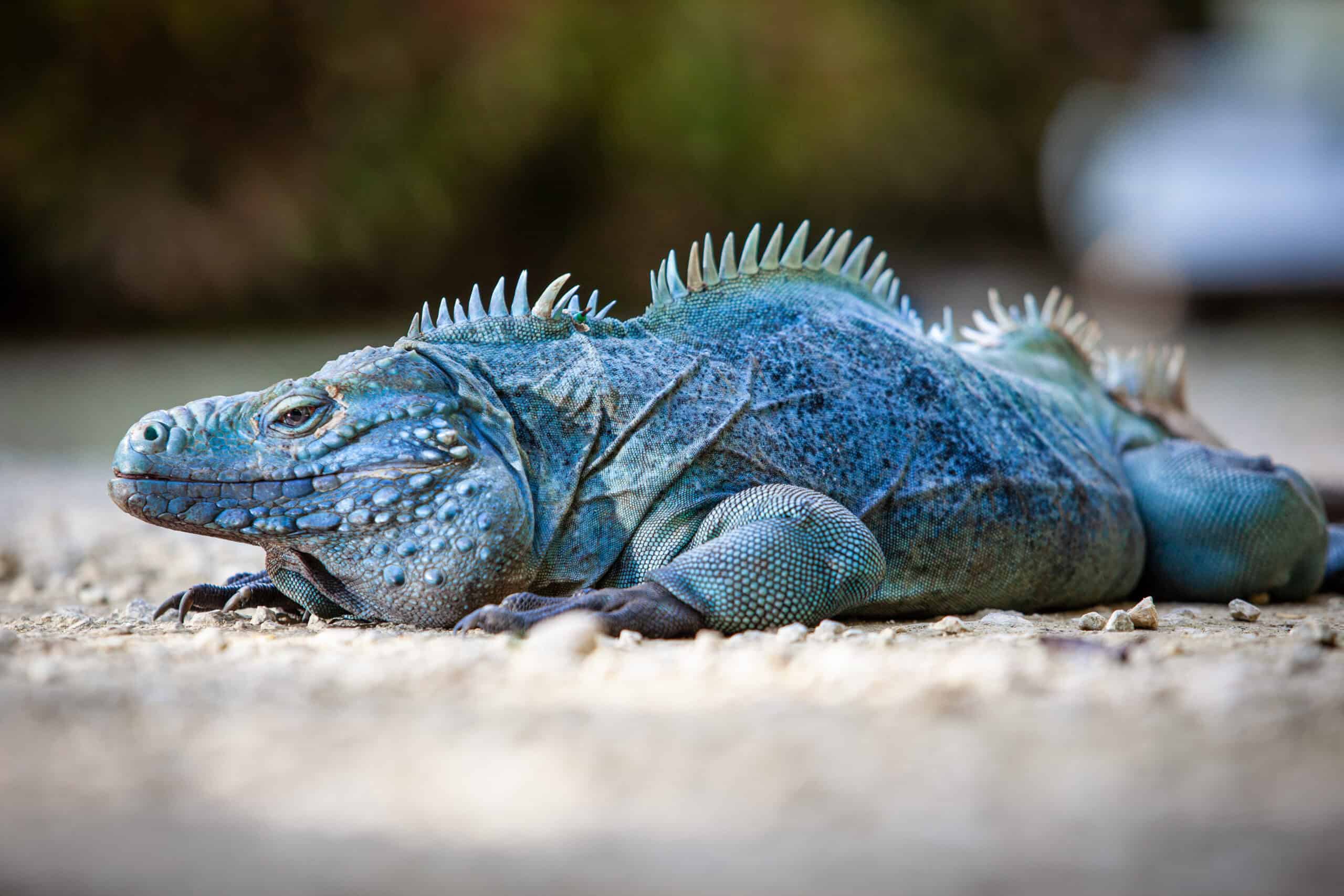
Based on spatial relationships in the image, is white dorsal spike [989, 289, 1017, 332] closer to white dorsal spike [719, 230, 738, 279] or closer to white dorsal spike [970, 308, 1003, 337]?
white dorsal spike [970, 308, 1003, 337]

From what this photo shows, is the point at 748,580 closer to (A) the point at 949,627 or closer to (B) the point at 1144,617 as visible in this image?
(A) the point at 949,627

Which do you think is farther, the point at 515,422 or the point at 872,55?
the point at 872,55

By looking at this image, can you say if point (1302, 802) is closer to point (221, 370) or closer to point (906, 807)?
point (906, 807)

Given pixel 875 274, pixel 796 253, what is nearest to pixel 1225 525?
pixel 875 274

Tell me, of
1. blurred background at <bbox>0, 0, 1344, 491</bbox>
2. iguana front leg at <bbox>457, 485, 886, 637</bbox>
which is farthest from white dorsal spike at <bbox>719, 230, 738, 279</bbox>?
blurred background at <bbox>0, 0, 1344, 491</bbox>

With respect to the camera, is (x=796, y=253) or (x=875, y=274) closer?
(x=796, y=253)

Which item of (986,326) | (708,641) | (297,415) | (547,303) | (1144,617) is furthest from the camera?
(986,326)

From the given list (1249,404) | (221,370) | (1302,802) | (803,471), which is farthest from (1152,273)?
(1302,802)
